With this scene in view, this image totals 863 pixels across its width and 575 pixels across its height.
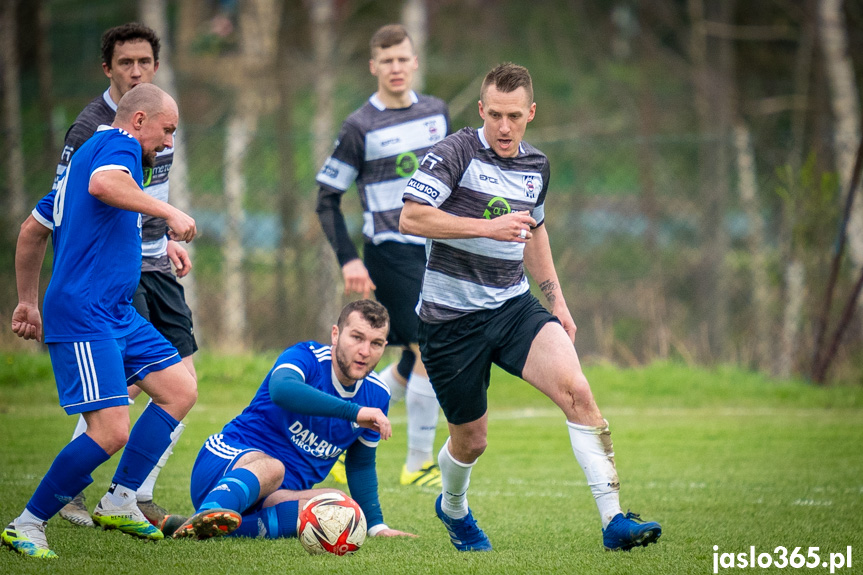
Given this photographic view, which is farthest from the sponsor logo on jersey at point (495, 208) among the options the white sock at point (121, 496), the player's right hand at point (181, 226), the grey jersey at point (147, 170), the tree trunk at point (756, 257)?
the tree trunk at point (756, 257)

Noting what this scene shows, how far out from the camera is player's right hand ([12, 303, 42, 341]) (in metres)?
4.25

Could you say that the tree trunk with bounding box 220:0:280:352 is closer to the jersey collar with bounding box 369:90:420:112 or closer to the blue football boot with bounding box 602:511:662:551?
the jersey collar with bounding box 369:90:420:112

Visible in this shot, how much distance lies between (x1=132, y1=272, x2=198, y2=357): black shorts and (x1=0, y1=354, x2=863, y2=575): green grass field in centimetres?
90

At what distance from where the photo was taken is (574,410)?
4.05 m

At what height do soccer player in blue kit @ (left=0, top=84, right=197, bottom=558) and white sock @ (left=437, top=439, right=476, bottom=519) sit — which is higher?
soccer player in blue kit @ (left=0, top=84, right=197, bottom=558)

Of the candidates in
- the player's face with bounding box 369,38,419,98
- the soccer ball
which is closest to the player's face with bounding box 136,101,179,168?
the soccer ball

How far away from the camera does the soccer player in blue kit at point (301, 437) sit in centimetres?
416

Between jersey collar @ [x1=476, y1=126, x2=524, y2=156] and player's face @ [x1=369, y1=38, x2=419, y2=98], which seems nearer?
jersey collar @ [x1=476, y1=126, x2=524, y2=156]

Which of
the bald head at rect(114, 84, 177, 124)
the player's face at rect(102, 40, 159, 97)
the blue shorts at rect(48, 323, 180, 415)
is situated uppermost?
the player's face at rect(102, 40, 159, 97)

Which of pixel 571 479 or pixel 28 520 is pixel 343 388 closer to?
pixel 28 520

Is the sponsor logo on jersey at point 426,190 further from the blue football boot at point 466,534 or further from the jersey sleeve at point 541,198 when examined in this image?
the blue football boot at point 466,534

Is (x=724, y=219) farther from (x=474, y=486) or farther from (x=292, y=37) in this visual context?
(x=292, y=37)

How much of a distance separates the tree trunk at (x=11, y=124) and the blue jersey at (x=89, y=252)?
22.8 feet

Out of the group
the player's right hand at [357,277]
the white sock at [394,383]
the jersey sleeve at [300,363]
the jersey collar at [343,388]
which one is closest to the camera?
the jersey sleeve at [300,363]
